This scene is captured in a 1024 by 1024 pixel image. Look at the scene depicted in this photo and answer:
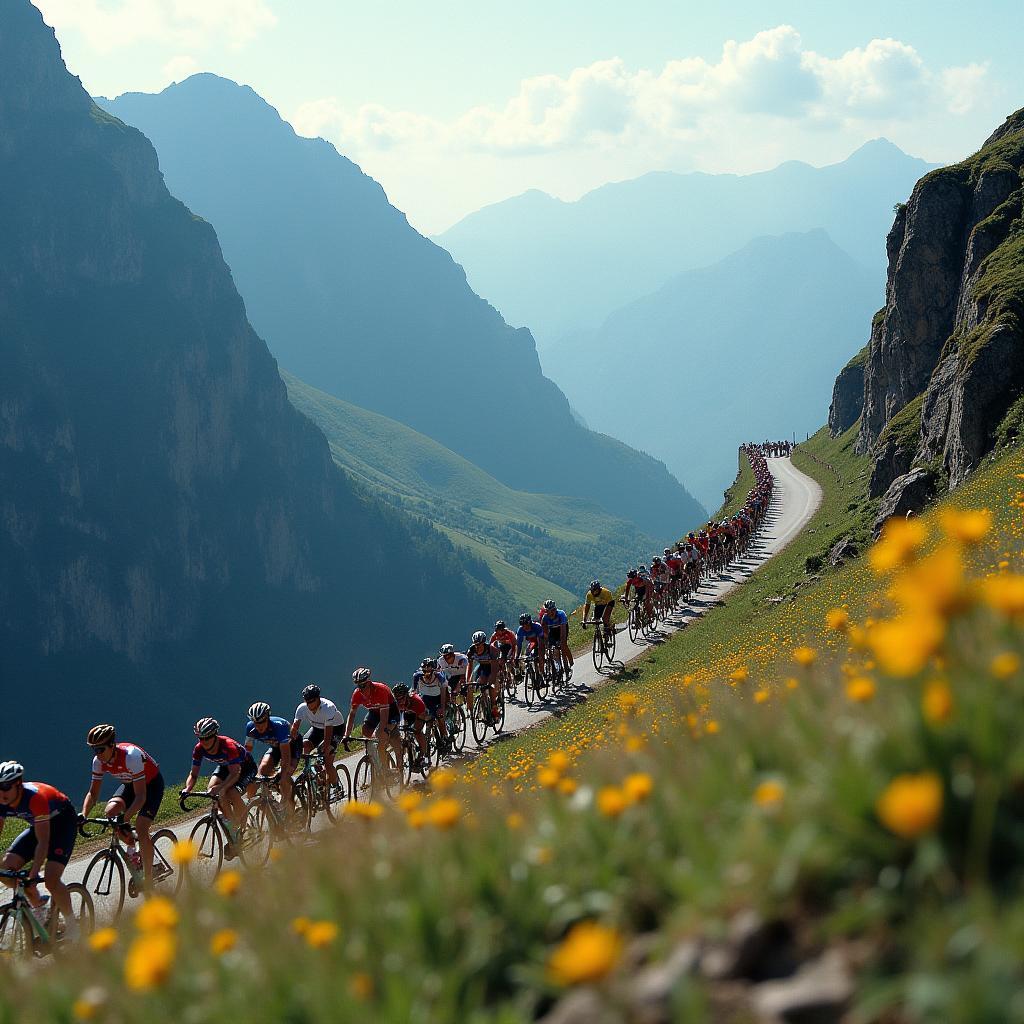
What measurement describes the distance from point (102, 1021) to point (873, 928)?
114 inches

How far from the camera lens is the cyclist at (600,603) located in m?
30.8

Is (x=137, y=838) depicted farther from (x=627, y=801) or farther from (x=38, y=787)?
(x=627, y=801)

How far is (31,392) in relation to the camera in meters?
182

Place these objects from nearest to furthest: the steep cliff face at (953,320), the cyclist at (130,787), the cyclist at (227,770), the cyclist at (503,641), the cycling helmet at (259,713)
Answer: the cyclist at (130,787), the cyclist at (227,770), the cycling helmet at (259,713), the cyclist at (503,641), the steep cliff face at (953,320)

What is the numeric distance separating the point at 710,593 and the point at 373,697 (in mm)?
31750

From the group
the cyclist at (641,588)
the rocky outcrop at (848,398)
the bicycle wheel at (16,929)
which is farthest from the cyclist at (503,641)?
the rocky outcrop at (848,398)

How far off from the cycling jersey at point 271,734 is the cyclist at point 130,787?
1922mm

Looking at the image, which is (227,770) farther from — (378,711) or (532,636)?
(532,636)

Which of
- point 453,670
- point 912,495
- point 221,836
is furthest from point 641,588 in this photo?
point 221,836

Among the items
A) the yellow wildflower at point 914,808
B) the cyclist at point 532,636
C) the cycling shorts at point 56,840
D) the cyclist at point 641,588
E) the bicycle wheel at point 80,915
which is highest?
the cyclist at point 641,588

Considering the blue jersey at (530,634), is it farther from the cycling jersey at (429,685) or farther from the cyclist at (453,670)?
the cycling jersey at (429,685)

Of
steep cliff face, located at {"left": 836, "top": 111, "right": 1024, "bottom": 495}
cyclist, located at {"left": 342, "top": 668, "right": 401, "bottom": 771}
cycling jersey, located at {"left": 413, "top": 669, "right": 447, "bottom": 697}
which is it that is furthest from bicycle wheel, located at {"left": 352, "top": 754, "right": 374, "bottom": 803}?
steep cliff face, located at {"left": 836, "top": 111, "right": 1024, "bottom": 495}

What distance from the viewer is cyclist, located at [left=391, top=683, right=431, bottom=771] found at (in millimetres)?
19500

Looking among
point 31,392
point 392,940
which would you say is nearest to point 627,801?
point 392,940
